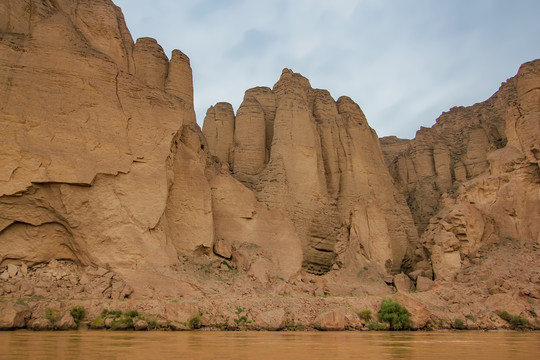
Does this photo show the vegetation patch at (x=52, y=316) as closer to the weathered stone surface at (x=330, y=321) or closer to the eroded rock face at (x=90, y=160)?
the eroded rock face at (x=90, y=160)

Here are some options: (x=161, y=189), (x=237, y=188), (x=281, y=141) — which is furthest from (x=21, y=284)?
(x=281, y=141)

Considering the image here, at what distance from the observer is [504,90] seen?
47.9 m

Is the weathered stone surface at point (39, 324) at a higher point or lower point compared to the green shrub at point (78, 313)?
lower

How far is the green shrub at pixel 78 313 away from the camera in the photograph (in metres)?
17.6

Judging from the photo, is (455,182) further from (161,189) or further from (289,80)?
(161,189)

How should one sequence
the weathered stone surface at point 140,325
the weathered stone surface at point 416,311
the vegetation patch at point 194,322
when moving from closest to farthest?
the weathered stone surface at point 140,325, the vegetation patch at point 194,322, the weathered stone surface at point 416,311

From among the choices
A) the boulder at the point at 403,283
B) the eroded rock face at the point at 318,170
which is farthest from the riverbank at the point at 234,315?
the eroded rock face at the point at 318,170

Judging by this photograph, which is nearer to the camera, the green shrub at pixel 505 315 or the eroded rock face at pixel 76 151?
the eroded rock face at pixel 76 151

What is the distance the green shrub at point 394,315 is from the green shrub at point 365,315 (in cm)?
61

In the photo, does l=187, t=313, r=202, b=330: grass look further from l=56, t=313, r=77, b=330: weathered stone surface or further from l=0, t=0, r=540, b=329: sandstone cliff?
l=56, t=313, r=77, b=330: weathered stone surface

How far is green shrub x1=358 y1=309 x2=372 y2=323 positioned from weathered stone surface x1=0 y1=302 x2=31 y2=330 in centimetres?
1560

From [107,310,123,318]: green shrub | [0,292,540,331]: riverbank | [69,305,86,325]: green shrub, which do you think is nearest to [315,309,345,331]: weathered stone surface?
[0,292,540,331]: riverbank

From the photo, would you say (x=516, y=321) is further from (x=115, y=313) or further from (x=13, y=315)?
(x=13, y=315)

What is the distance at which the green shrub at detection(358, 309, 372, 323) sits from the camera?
23.2m
